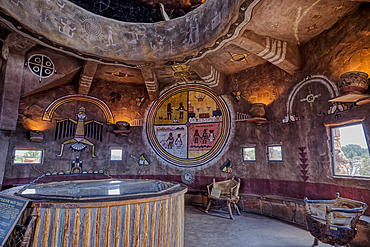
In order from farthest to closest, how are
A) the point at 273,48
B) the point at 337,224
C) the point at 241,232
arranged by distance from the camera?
the point at 273,48 → the point at 241,232 → the point at 337,224

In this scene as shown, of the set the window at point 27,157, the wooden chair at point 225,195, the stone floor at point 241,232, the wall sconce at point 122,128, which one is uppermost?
the wall sconce at point 122,128

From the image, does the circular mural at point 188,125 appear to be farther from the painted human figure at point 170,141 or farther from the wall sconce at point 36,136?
the wall sconce at point 36,136

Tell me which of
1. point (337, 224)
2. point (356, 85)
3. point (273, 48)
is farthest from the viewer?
point (273, 48)

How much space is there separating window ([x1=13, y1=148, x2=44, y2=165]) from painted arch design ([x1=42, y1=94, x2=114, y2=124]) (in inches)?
49.2

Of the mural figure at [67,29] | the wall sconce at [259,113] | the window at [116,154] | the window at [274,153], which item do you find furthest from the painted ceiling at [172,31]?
the window at [116,154]

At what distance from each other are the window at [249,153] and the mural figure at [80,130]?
19.3 feet

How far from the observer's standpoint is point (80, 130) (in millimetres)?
8500

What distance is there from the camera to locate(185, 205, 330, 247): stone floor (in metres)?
4.56

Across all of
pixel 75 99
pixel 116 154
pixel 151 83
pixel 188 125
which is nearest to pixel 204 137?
pixel 188 125

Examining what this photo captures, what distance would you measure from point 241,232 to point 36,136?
724cm

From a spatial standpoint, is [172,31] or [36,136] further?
[36,136]

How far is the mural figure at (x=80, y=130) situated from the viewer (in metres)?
8.25

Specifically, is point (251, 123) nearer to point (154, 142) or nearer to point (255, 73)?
point (255, 73)

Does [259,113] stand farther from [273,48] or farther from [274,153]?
[273,48]
